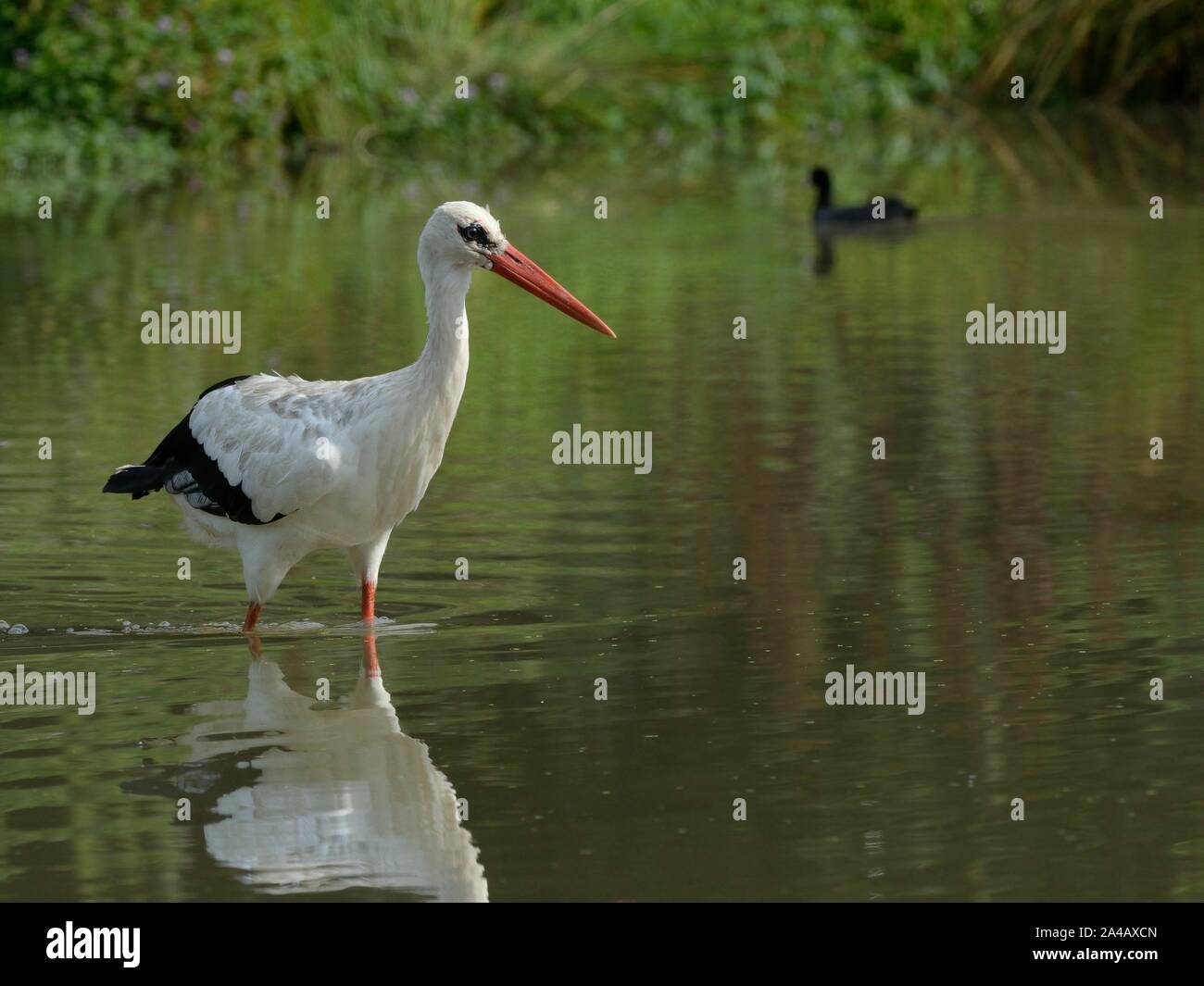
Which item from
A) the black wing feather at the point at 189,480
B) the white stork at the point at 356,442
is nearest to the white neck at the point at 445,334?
the white stork at the point at 356,442

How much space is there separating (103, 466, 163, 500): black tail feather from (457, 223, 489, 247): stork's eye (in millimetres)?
1559

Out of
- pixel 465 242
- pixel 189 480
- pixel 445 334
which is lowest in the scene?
pixel 189 480

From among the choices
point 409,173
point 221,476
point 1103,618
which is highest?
point 409,173

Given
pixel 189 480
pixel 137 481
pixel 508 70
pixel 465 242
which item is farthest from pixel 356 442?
pixel 508 70

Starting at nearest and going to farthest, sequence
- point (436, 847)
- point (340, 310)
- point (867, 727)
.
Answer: point (436, 847), point (867, 727), point (340, 310)

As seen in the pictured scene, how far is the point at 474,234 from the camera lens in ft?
27.0

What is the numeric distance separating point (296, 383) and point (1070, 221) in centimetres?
1298

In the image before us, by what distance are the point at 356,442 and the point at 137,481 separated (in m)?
1.23

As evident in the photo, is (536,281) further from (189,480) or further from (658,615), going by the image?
(189,480)

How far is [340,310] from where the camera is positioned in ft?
53.7

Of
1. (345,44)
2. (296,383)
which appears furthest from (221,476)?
(345,44)

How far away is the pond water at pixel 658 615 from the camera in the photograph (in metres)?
6.26
